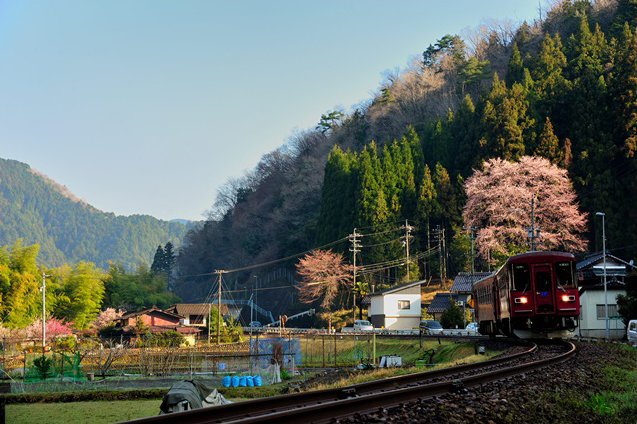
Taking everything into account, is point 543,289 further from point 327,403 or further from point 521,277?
point 327,403

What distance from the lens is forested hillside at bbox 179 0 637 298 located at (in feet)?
171

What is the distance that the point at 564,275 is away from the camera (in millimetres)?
21859

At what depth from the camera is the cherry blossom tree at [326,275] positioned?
6638 cm

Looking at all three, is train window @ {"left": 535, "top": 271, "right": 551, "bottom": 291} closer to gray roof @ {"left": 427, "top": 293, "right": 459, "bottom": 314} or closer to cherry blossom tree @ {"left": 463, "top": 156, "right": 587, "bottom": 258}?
cherry blossom tree @ {"left": 463, "top": 156, "right": 587, "bottom": 258}

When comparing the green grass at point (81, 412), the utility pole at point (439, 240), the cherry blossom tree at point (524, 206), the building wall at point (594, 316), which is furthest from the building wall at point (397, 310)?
the green grass at point (81, 412)

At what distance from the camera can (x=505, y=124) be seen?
5728 cm

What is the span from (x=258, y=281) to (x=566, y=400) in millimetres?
84600

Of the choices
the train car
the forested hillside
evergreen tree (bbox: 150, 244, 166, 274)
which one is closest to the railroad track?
the train car

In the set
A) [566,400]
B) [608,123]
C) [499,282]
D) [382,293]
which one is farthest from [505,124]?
[566,400]

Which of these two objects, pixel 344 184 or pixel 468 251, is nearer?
pixel 468 251

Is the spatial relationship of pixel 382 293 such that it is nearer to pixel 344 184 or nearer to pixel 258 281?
pixel 344 184

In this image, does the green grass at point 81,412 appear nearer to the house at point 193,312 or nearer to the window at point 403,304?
the window at point 403,304

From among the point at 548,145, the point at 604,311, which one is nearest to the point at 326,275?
the point at 548,145

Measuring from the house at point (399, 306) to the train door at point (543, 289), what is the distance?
35.5 metres
